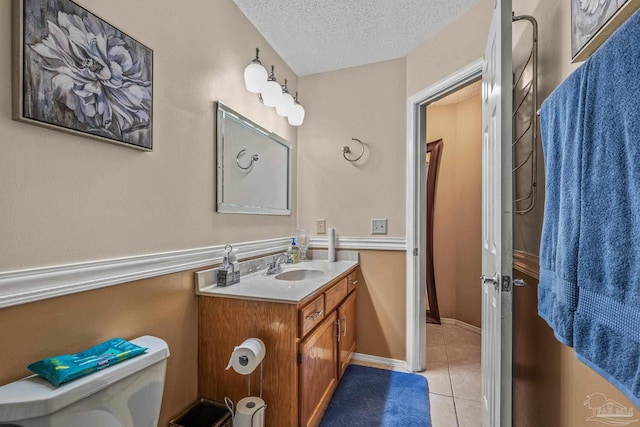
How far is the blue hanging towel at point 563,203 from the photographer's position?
0.62 m

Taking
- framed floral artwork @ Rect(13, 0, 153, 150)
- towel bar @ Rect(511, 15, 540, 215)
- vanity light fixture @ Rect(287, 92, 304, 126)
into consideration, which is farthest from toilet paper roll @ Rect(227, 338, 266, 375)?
vanity light fixture @ Rect(287, 92, 304, 126)

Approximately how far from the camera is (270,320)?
1301 millimetres

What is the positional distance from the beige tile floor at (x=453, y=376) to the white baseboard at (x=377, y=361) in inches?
1.2

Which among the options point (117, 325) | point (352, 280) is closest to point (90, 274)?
point (117, 325)

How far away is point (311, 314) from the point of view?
1391mm

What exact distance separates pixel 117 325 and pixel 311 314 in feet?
2.61

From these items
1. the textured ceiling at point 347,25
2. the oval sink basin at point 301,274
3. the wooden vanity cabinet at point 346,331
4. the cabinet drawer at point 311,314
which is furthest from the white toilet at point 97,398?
the textured ceiling at point 347,25

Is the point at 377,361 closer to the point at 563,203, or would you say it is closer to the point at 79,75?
the point at 563,203

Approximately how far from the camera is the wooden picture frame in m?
0.62

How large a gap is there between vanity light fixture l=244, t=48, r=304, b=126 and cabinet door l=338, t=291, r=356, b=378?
145 cm

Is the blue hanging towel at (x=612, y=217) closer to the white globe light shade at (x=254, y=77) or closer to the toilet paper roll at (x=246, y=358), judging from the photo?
the toilet paper roll at (x=246, y=358)

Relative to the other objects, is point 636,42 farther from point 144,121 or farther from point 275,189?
point 275,189

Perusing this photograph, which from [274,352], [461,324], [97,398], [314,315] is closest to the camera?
[97,398]

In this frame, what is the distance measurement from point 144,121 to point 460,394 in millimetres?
2396
